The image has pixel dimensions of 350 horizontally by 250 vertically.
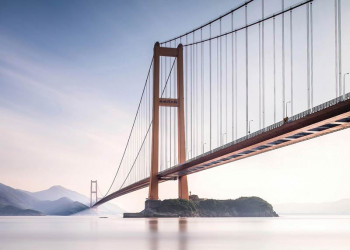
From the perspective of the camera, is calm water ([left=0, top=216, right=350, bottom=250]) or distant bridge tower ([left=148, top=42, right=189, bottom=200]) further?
distant bridge tower ([left=148, top=42, right=189, bottom=200])

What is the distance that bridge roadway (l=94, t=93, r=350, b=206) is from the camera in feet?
85.1

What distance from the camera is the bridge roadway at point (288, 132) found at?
85.1 ft

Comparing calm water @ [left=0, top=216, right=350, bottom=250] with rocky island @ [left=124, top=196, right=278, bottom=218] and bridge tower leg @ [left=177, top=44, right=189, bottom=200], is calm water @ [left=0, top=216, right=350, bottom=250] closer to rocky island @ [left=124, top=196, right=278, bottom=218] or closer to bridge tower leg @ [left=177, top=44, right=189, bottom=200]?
bridge tower leg @ [left=177, top=44, right=189, bottom=200]

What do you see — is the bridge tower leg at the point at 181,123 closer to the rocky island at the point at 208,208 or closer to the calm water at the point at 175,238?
the rocky island at the point at 208,208

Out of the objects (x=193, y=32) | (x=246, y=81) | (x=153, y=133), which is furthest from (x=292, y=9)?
(x=153, y=133)

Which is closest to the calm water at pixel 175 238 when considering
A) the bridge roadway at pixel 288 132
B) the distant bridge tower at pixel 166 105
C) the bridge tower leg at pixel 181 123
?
the bridge roadway at pixel 288 132

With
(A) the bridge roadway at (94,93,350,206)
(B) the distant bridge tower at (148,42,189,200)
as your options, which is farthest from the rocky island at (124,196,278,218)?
(A) the bridge roadway at (94,93,350,206)

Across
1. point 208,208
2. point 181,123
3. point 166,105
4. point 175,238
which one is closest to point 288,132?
point 175,238

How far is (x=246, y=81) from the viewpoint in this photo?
3819cm

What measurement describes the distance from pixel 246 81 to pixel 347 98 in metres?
13.8

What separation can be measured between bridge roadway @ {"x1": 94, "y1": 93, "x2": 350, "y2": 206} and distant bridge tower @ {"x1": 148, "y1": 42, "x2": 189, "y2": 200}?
11143mm

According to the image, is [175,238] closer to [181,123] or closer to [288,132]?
[288,132]

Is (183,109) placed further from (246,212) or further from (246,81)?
(246,212)

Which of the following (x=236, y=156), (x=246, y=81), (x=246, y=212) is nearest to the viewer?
(x=246, y=81)
